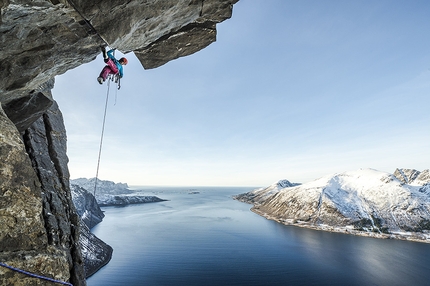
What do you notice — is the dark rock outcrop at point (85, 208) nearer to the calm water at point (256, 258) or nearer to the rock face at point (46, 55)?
the calm water at point (256, 258)

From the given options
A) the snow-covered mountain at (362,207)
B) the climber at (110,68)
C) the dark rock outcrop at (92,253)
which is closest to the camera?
the climber at (110,68)

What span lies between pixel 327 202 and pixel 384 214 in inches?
785

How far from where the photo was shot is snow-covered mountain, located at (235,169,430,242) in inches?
2815

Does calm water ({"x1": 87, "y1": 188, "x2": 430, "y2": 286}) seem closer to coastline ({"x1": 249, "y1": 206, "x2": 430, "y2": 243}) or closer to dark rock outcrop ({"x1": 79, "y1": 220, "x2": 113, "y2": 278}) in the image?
dark rock outcrop ({"x1": 79, "y1": 220, "x2": 113, "y2": 278})

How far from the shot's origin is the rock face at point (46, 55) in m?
6.42

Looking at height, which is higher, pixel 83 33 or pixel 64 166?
pixel 83 33

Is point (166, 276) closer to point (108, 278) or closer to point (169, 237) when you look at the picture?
point (108, 278)

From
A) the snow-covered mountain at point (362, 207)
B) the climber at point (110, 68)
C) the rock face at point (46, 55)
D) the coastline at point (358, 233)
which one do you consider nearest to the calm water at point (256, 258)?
the coastline at point (358, 233)

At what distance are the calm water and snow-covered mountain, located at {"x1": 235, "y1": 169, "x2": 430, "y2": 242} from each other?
9126mm

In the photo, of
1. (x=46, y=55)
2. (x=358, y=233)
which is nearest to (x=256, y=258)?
(x=358, y=233)

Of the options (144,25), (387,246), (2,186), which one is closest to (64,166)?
(2,186)

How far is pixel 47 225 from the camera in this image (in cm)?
930

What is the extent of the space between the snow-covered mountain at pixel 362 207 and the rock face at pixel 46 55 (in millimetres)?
90444

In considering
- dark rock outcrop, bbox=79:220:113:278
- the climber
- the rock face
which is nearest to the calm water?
dark rock outcrop, bbox=79:220:113:278
